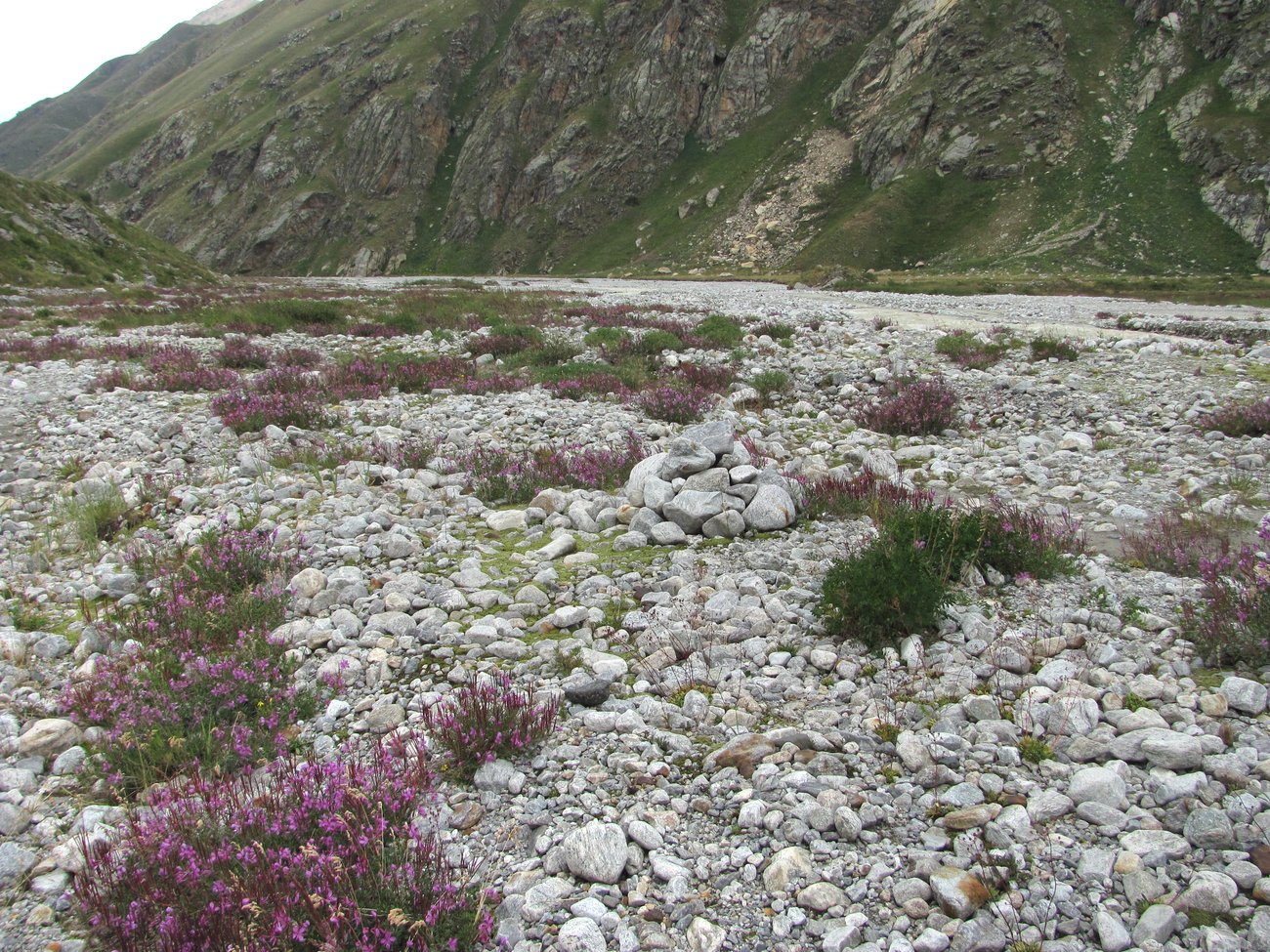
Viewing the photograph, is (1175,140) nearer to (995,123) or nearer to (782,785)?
(995,123)

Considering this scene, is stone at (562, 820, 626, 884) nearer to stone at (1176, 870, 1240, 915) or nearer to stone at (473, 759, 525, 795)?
stone at (473, 759, 525, 795)

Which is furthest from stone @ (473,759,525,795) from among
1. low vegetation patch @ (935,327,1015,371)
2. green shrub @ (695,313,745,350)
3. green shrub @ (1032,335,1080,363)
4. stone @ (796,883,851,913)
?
green shrub @ (695,313,745,350)

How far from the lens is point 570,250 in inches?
A: 4958

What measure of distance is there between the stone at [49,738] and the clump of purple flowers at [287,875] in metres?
1.25

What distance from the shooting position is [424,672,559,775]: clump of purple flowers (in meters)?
4.25

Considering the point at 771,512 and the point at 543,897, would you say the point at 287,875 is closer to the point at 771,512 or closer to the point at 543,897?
the point at 543,897

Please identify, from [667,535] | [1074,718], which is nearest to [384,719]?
[667,535]

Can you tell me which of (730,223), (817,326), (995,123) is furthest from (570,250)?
(817,326)

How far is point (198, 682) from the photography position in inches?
195

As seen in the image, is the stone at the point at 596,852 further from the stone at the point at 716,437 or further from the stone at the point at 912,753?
the stone at the point at 716,437

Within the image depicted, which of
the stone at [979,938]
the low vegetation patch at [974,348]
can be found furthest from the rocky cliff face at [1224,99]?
the stone at [979,938]

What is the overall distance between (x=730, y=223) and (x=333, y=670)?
108642mm

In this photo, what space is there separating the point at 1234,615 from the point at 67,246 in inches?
2383

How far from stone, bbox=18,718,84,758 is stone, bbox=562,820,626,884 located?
3.55 metres
